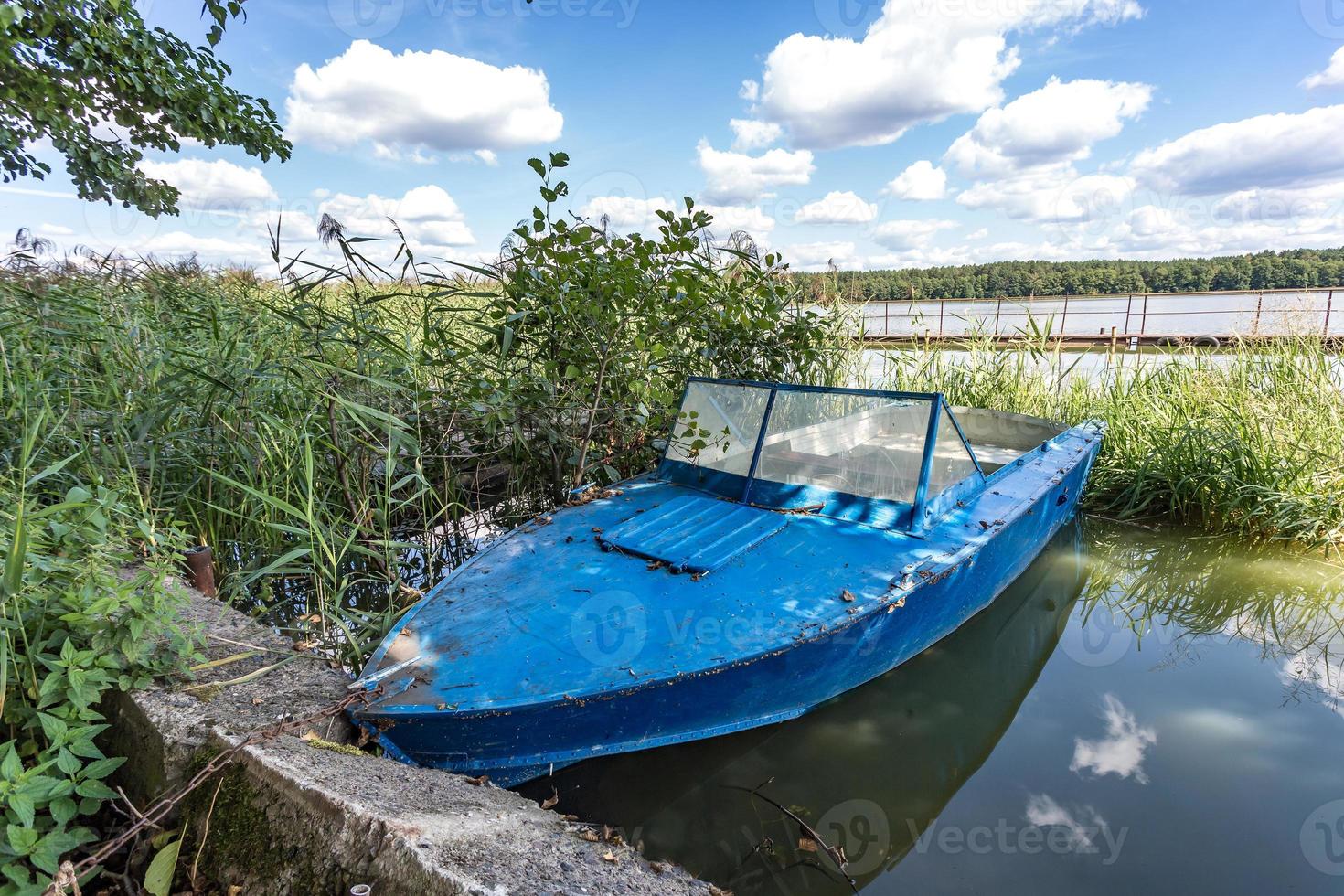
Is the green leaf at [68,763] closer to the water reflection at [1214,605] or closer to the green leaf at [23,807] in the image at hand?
the green leaf at [23,807]

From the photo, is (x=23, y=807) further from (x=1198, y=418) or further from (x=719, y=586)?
(x=1198, y=418)

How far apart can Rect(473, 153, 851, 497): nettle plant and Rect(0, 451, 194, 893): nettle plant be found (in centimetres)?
211

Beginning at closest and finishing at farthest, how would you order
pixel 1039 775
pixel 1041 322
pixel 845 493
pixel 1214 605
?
pixel 1039 775, pixel 845 493, pixel 1214 605, pixel 1041 322

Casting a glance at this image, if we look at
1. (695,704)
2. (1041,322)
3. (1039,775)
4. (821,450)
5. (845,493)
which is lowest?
(1039,775)

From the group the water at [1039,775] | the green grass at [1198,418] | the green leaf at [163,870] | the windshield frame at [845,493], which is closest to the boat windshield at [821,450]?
the windshield frame at [845,493]

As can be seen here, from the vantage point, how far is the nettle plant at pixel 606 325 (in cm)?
379

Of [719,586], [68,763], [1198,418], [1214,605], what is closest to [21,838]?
[68,763]

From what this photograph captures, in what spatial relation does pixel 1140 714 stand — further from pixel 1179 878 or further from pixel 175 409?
pixel 175 409

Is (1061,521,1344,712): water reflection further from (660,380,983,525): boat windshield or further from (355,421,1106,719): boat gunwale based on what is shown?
(660,380,983,525): boat windshield

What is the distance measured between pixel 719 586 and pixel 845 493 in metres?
0.96

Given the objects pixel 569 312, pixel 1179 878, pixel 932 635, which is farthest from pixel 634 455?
pixel 1179 878

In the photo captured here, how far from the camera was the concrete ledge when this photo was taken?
51.0 inches

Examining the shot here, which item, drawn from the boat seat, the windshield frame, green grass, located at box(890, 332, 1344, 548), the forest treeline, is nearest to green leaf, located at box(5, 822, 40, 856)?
the boat seat

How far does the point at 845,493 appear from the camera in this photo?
10.3 feet
